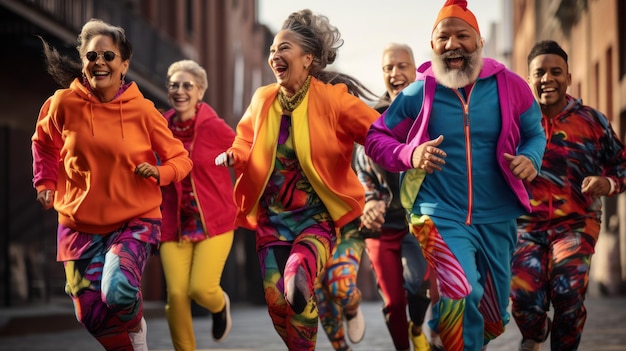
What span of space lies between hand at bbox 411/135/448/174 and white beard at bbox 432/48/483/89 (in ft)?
1.34

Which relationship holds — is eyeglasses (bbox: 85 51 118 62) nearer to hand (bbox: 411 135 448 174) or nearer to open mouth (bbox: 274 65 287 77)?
open mouth (bbox: 274 65 287 77)

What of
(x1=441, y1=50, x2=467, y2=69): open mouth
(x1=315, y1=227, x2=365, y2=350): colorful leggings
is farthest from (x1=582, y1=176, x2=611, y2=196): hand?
(x1=315, y1=227, x2=365, y2=350): colorful leggings

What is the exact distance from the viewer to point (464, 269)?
277 inches

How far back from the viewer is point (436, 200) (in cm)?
721

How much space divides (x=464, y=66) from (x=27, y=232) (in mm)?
17198

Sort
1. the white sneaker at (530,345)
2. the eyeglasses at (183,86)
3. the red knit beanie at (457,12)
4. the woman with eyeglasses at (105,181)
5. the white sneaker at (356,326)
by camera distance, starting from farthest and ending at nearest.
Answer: the white sneaker at (356,326) < the eyeglasses at (183,86) < the white sneaker at (530,345) < the woman with eyeglasses at (105,181) < the red knit beanie at (457,12)

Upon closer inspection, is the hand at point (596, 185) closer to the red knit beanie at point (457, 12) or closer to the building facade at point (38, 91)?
the red knit beanie at point (457, 12)

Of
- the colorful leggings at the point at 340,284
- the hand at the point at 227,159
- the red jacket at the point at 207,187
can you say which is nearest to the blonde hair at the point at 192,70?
the red jacket at the point at 207,187

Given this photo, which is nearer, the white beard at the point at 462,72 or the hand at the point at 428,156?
the hand at the point at 428,156

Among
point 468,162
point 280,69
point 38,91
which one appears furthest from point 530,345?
point 38,91

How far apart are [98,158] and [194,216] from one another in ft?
6.56

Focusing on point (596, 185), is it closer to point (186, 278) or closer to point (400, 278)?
point (400, 278)

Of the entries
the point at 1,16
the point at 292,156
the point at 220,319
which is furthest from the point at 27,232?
the point at 292,156

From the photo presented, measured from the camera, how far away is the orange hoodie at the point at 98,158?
7.75 metres
